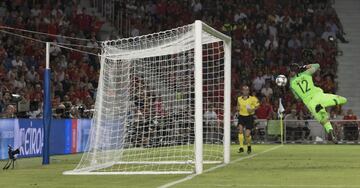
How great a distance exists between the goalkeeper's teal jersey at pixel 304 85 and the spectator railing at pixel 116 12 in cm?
2076

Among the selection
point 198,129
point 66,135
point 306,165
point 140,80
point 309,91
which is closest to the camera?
point 198,129

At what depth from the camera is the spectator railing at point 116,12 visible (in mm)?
39312

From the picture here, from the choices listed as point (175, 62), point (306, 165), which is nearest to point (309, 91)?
point (306, 165)

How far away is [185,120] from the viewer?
22031mm

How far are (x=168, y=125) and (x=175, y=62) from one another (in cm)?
189

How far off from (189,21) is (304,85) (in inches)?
850

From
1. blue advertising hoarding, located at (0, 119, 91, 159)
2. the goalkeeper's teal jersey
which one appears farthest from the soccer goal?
blue advertising hoarding, located at (0, 119, 91, 159)

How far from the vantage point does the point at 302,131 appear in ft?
114

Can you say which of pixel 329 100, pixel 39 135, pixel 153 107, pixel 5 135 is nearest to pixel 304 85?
pixel 329 100

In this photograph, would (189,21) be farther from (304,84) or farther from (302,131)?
(304,84)

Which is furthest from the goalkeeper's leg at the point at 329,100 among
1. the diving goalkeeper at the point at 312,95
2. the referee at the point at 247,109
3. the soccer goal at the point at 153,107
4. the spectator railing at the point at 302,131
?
the spectator railing at the point at 302,131

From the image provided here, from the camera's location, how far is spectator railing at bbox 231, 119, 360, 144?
1336 inches

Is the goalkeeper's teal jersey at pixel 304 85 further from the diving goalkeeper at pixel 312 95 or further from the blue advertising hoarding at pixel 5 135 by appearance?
the blue advertising hoarding at pixel 5 135

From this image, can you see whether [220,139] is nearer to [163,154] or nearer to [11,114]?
[163,154]
